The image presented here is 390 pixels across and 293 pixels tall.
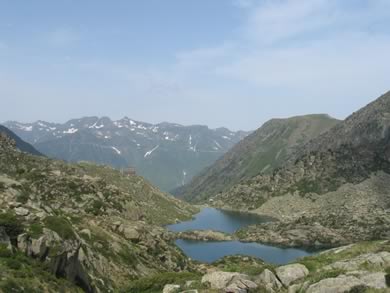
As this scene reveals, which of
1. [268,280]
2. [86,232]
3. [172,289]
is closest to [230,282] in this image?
[268,280]

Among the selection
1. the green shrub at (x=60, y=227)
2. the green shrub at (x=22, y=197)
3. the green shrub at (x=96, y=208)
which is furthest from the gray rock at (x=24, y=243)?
the green shrub at (x=96, y=208)

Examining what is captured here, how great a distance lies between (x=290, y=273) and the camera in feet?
96.6

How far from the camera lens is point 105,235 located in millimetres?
60094

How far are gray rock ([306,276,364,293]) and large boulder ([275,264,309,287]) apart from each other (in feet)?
14.2

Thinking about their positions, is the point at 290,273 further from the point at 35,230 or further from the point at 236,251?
the point at 236,251

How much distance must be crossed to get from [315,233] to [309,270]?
563 ft

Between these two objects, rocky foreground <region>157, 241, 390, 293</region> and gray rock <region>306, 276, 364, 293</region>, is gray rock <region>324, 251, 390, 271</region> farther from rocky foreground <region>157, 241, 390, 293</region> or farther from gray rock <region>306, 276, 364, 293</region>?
gray rock <region>306, 276, 364, 293</region>

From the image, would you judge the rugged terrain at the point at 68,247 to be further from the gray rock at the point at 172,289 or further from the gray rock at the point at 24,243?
the gray rock at the point at 172,289

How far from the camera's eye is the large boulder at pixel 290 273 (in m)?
28.8

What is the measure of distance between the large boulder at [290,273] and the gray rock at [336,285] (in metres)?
4.33

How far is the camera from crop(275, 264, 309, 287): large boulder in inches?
1132

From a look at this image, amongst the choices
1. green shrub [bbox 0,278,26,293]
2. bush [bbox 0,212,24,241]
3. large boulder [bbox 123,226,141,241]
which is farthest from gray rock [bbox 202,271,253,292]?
large boulder [bbox 123,226,141,241]

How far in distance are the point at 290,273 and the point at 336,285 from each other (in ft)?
20.4

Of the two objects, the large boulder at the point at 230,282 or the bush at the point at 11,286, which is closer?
the large boulder at the point at 230,282
